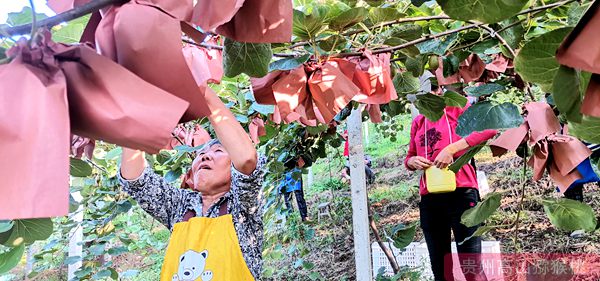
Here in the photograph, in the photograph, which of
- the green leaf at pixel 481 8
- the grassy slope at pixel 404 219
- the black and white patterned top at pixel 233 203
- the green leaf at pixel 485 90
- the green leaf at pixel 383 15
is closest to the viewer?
the green leaf at pixel 481 8

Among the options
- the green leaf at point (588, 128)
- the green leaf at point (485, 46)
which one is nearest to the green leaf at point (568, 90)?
the green leaf at point (588, 128)

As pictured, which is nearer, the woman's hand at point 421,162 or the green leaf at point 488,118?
the green leaf at point 488,118

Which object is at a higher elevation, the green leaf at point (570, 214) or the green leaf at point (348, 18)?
the green leaf at point (348, 18)

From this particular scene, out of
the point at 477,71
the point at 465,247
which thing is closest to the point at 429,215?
the point at 465,247

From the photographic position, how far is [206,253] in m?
1.15

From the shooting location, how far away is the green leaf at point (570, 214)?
65cm

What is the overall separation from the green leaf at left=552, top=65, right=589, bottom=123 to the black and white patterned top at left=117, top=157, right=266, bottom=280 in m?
0.76

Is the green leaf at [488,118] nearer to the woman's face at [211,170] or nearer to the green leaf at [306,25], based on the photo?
the green leaf at [306,25]

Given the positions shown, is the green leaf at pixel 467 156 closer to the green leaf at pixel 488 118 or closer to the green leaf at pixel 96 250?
the green leaf at pixel 488 118

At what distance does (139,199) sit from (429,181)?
100 cm

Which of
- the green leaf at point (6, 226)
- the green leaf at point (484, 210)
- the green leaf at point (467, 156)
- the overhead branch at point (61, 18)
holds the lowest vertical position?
the green leaf at point (6, 226)

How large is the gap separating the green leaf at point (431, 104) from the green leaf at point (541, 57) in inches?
21.5

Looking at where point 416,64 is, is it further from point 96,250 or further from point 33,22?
point 96,250

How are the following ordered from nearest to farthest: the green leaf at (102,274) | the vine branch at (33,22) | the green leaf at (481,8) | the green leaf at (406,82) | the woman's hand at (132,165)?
the vine branch at (33,22) → the green leaf at (481,8) → the green leaf at (406,82) → the woman's hand at (132,165) → the green leaf at (102,274)
